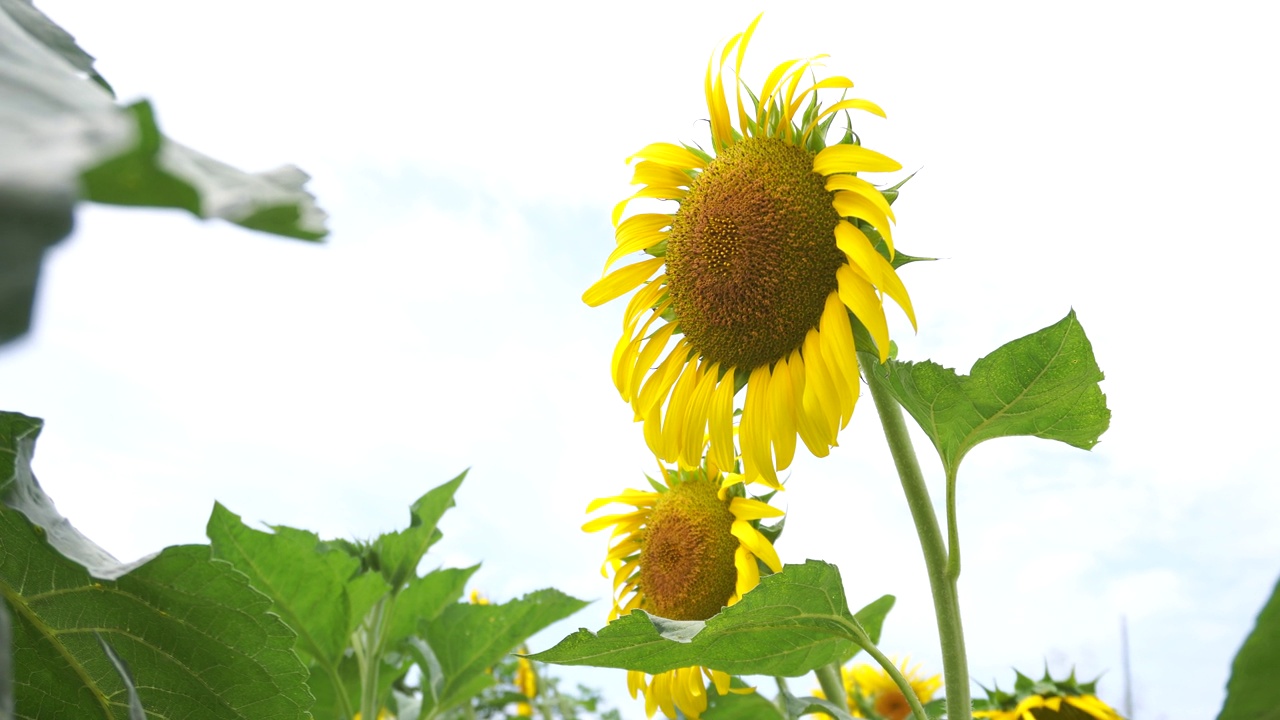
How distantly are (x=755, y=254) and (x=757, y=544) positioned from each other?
0.45 meters

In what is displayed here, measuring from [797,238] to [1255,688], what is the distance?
78 cm

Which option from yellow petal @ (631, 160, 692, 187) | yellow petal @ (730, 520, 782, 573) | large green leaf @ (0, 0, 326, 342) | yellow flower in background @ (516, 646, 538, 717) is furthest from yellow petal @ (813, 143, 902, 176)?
yellow flower in background @ (516, 646, 538, 717)

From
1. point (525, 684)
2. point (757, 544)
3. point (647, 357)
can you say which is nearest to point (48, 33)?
point (647, 357)

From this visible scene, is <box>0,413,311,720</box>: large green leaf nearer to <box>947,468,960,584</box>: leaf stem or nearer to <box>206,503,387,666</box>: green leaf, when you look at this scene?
<box>947,468,960,584</box>: leaf stem

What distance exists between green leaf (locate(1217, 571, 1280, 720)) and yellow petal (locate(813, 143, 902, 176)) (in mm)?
669

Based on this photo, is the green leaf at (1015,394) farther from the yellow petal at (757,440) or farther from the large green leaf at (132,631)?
the large green leaf at (132,631)

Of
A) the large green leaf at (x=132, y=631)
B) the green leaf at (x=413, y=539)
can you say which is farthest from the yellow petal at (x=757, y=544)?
the large green leaf at (x=132, y=631)

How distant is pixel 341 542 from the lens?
1.94 m

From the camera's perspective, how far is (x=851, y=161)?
3.40 ft

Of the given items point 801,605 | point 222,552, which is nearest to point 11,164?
point 801,605

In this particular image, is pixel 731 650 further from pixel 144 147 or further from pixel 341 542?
pixel 341 542

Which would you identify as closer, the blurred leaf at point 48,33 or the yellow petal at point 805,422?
the blurred leaf at point 48,33

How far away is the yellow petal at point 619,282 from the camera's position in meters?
1.32

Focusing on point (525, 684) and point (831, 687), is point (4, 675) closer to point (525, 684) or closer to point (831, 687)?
point (831, 687)
